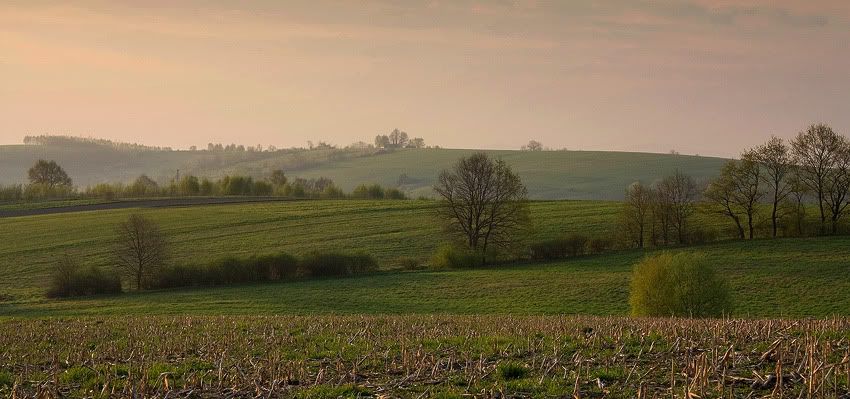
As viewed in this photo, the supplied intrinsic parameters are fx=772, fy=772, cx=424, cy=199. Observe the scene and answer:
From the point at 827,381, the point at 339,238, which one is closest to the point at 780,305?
the point at 827,381

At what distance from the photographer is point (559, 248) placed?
6681 centimetres

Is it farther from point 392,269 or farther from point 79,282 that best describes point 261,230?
point 79,282

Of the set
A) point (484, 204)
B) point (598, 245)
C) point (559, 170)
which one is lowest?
point (598, 245)

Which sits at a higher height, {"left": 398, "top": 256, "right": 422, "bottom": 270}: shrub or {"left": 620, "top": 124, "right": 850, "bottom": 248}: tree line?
{"left": 620, "top": 124, "right": 850, "bottom": 248}: tree line

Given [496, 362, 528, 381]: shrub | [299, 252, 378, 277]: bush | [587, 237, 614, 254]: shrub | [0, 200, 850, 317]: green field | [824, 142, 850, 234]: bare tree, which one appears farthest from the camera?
[824, 142, 850, 234]: bare tree

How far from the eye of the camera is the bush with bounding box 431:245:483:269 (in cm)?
6450

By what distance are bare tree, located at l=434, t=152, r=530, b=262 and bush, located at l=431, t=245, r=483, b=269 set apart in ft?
10.5

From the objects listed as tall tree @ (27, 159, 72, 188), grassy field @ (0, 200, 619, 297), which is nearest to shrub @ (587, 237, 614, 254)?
grassy field @ (0, 200, 619, 297)

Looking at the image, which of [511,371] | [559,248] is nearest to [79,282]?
[559,248]

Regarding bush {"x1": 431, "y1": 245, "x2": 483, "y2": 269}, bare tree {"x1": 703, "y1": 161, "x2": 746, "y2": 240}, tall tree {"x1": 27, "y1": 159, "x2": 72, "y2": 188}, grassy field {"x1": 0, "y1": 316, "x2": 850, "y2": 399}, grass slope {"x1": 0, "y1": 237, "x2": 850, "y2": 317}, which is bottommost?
grass slope {"x1": 0, "y1": 237, "x2": 850, "y2": 317}

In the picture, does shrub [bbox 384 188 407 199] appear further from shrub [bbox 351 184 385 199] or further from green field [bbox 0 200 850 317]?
green field [bbox 0 200 850 317]

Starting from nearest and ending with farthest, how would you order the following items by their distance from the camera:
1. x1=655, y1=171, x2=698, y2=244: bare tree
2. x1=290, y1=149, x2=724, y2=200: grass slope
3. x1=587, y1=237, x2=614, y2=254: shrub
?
x1=587, y1=237, x2=614, y2=254: shrub → x1=655, y1=171, x2=698, y2=244: bare tree → x1=290, y1=149, x2=724, y2=200: grass slope

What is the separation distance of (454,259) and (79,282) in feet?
94.3

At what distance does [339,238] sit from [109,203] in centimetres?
4875
